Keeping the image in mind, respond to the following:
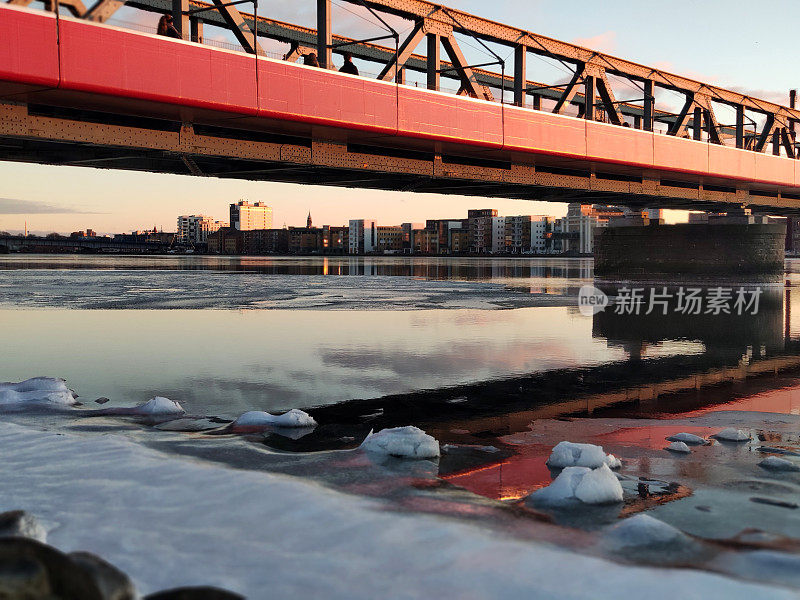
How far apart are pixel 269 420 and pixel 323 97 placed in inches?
496

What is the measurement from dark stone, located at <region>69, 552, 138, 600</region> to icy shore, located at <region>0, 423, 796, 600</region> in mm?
659

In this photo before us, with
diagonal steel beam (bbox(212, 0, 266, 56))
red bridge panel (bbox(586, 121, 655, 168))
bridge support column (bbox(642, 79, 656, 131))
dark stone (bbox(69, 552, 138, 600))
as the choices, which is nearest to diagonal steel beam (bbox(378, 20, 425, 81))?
diagonal steel beam (bbox(212, 0, 266, 56))

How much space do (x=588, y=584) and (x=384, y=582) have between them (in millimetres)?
1150

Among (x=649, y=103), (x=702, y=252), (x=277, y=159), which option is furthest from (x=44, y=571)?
(x=702, y=252)

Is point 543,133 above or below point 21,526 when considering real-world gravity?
above

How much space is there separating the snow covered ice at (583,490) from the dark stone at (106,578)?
10.8 feet

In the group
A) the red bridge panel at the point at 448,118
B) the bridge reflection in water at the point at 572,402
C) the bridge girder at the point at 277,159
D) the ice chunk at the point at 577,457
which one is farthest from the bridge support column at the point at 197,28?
the ice chunk at the point at 577,457

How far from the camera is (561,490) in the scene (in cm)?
548

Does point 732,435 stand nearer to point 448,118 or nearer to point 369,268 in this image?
point 448,118

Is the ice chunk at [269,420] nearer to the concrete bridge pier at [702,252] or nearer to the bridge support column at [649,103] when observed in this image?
the bridge support column at [649,103]

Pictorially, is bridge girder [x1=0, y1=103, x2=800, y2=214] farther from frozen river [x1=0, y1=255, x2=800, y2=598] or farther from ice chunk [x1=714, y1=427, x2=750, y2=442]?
ice chunk [x1=714, y1=427, x2=750, y2=442]

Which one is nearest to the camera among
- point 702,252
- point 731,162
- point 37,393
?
point 37,393

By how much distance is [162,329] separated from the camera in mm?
17969

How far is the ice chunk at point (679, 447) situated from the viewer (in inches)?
275
